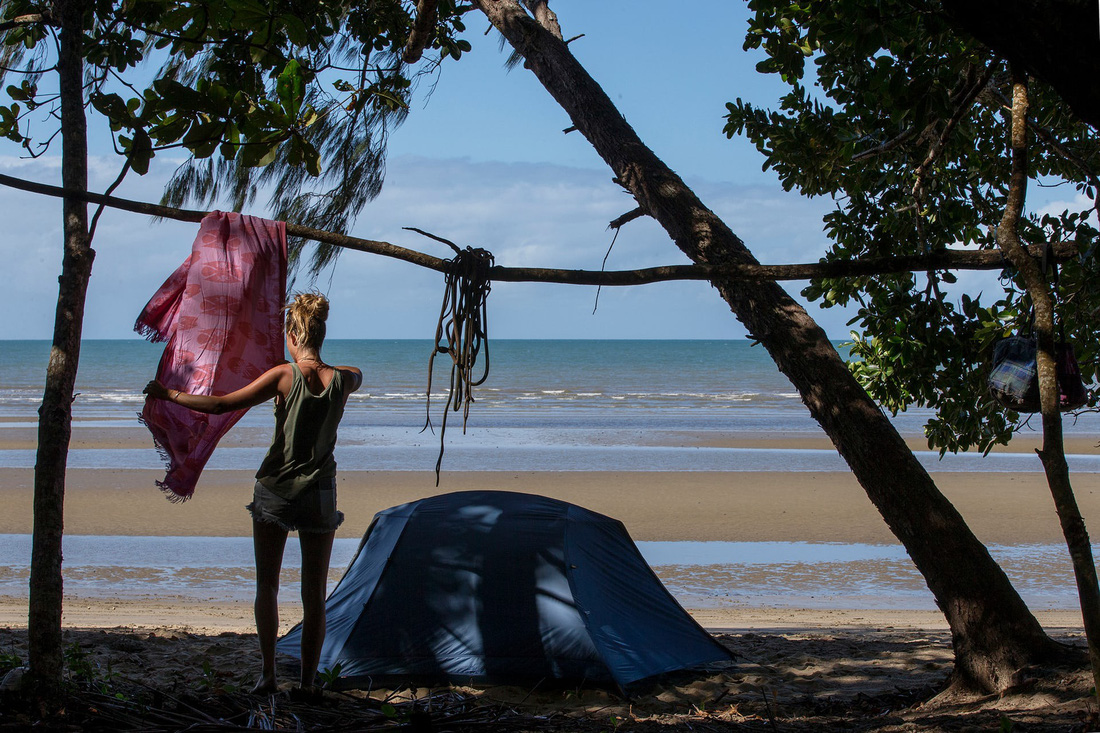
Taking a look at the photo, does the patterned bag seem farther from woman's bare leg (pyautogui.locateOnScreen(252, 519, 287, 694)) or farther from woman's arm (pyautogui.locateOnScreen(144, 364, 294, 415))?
woman's bare leg (pyautogui.locateOnScreen(252, 519, 287, 694))

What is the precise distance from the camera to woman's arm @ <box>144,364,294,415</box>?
9.79 feet

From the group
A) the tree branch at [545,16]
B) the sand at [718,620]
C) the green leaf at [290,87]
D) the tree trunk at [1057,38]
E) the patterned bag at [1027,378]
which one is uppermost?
the tree branch at [545,16]

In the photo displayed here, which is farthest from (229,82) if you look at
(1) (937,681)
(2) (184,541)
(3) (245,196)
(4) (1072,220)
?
(2) (184,541)

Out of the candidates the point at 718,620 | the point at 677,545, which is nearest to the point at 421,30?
the point at 718,620

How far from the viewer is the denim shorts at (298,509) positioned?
10.8 feet

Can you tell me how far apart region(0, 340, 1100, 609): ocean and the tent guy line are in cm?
80

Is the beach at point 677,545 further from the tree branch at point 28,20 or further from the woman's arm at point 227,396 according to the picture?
the tree branch at point 28,20

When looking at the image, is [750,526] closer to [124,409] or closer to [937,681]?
[937,681]

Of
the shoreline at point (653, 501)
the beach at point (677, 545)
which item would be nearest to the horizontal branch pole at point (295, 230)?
the beach at point (677, 545)

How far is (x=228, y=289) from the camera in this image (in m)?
3.11

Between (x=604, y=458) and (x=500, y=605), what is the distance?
11139 millimetres

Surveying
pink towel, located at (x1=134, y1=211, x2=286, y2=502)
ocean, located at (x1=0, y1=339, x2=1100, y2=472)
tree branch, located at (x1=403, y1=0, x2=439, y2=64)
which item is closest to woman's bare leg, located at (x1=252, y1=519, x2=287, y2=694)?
pink towel, located at (x1=134, y1=211, x2=286, y2=502)

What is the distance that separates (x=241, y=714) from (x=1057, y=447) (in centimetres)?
276

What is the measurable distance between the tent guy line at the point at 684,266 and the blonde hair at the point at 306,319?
57 centimetres
